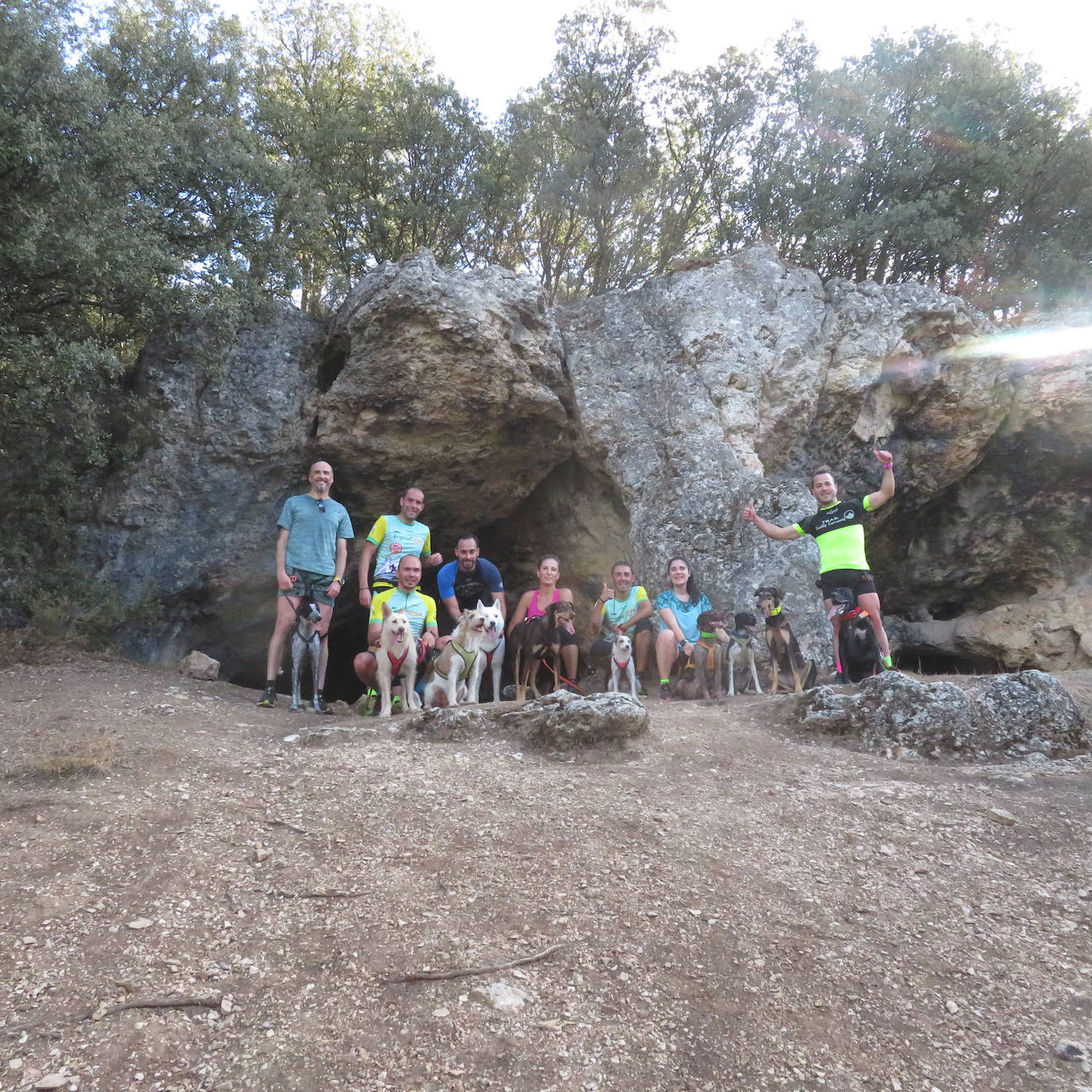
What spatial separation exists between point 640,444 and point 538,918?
736 cm

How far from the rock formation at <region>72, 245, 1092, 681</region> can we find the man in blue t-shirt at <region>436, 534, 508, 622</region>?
2.25 m

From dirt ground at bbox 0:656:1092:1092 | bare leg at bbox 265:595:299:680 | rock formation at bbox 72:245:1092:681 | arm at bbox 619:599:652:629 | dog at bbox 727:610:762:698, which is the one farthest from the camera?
rock formation at bbox 72:245:1092:681

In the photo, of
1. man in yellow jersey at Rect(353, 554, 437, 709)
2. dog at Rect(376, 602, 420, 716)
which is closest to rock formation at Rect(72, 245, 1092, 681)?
man in yellow jersey at Rect(353, 554, 437, 709)

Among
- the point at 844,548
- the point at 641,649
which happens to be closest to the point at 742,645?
the point at 641,649

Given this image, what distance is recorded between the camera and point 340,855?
332 centimetres

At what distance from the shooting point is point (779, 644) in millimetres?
7543

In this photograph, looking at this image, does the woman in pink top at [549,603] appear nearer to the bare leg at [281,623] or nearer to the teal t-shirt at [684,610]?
the teal t-shirt at [684,610]

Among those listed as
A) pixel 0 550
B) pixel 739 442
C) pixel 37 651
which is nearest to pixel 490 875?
pixel 37 651

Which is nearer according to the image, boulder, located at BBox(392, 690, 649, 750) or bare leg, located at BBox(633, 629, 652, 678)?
boulder, located at BBox(392, 690, 649, 750)

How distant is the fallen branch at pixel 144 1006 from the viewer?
2266 mm

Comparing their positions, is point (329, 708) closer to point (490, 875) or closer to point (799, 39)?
point (490, 875)

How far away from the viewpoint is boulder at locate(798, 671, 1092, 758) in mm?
4754

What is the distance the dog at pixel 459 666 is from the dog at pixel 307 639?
37.1 inches

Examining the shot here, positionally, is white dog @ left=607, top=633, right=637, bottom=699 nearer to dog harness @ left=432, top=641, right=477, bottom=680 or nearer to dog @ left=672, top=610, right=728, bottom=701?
dog @ left=672, top=610, right=728, bottom=701
